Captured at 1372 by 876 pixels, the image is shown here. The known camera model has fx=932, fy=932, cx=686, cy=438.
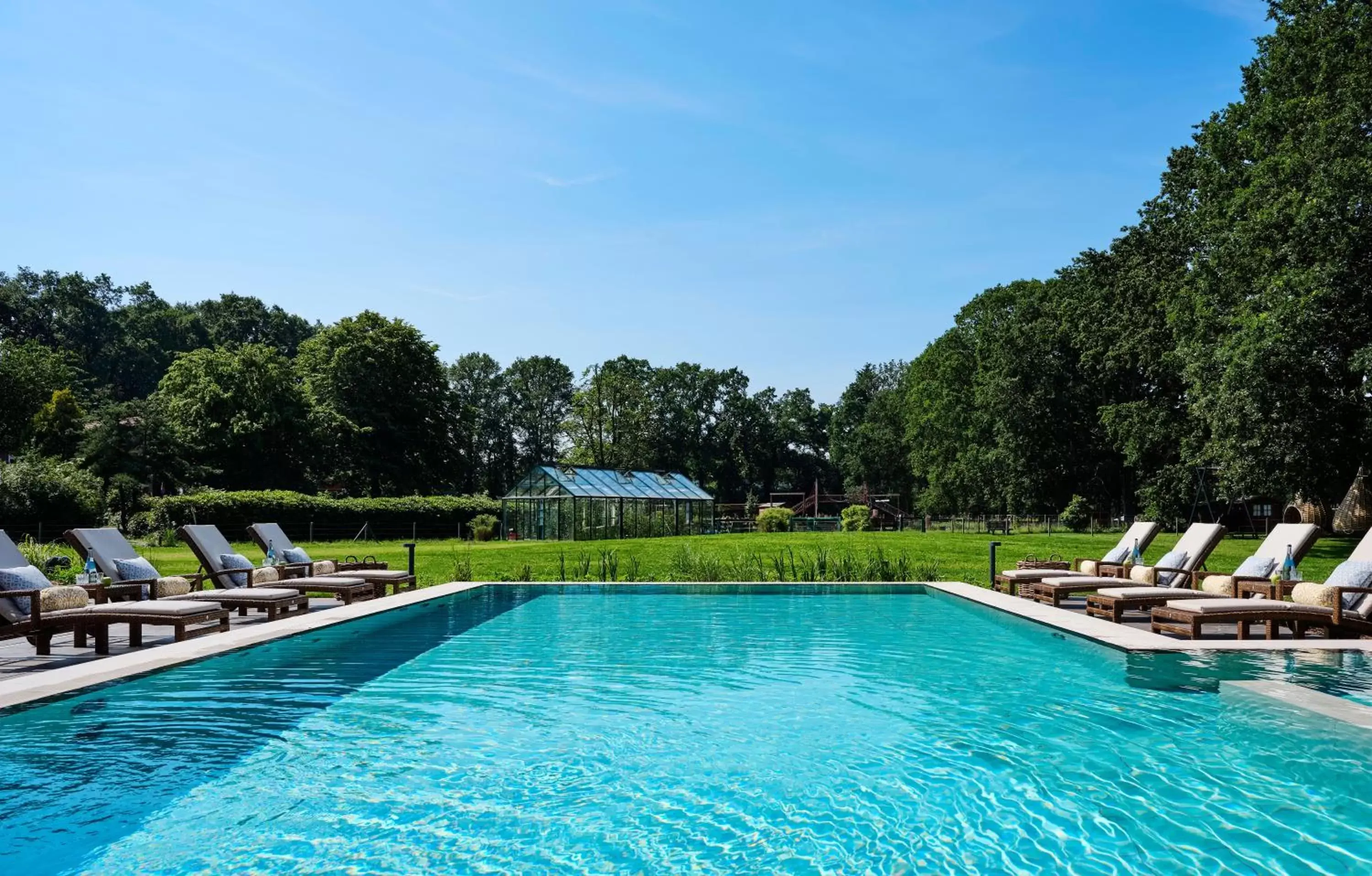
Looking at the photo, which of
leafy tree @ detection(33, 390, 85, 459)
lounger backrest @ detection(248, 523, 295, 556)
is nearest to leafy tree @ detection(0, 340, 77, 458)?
leafy tree @ detection(33, 390, 85, 459)

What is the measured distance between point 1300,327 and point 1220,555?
19.9 feet

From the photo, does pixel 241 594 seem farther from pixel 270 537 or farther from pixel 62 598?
pixel 270 537

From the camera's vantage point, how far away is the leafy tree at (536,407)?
202 feet

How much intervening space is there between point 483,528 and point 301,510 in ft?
20.4

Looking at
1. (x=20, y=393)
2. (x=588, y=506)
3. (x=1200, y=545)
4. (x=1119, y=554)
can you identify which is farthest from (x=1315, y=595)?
(x=20, y=393)

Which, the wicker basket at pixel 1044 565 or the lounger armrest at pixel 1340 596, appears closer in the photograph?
the lounger armrest at pixel 1340 596

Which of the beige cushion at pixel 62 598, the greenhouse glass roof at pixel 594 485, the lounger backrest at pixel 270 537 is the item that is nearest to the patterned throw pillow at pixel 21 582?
the beige cushion at pixel 62 598

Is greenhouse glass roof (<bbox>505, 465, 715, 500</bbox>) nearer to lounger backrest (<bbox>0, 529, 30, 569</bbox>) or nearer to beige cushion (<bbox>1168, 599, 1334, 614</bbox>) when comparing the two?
lounger backrest (<bbox>0, 529, 30, 569</bbox>)

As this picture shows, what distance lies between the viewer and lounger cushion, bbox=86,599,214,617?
25.5ft

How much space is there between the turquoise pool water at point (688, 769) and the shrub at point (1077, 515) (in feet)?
91.4

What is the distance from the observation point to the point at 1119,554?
42.3 ft

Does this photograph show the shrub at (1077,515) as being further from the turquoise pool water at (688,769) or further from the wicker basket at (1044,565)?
the turquoise pool water at (688,769)

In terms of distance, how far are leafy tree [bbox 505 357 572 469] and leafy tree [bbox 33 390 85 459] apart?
2768cm

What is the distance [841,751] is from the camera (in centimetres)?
527
